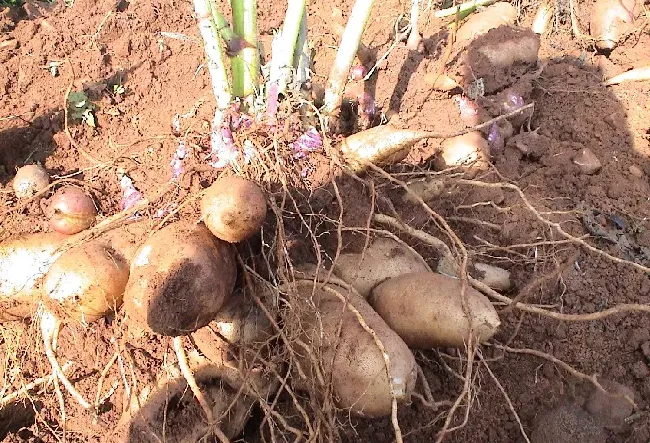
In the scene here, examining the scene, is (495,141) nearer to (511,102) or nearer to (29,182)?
(511,102)

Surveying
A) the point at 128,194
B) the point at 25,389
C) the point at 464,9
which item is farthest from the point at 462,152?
the point at 25,389

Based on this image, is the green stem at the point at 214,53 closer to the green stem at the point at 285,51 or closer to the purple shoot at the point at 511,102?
the green stem at the point at 285,51

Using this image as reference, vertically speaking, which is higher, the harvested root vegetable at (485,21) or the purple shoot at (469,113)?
the harvested root vegetable at (485,21)

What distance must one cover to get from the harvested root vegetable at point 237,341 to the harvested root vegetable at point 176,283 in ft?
0.53

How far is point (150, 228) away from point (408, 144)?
34.7 inches

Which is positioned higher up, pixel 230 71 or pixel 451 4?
pixel 230 71

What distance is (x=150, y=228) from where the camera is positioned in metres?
1.66

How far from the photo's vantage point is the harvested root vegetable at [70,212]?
177cm

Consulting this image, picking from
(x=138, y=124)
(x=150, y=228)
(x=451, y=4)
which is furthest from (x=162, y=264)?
(x=451, y=4)

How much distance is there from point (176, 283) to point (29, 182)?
0.88 meters

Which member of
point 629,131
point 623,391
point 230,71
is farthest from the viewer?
point 629,131

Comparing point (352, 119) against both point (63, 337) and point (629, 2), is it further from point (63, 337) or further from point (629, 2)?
point (629, 2)

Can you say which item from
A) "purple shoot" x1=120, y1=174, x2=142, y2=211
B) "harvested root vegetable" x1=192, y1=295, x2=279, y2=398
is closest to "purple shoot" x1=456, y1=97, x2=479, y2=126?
"harvested root vegetable" x1=192, y1=295, x2=279, y2=398

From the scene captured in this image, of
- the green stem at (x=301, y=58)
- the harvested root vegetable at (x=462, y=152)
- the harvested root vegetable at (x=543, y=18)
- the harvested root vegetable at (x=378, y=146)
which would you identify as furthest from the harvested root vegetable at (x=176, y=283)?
the harvested root vegetable at (x=543, y=18)
